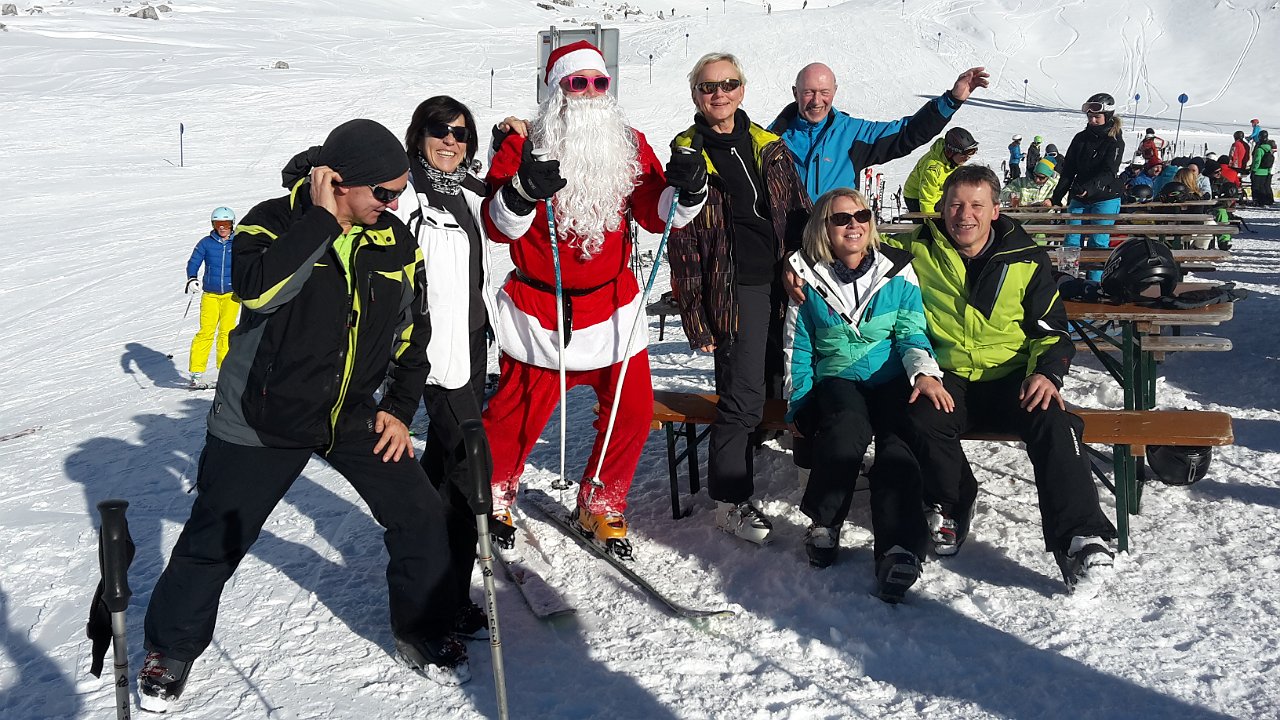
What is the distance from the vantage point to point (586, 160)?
148 inches

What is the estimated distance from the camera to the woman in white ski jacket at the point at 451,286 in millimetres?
3391

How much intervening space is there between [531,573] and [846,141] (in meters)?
2.45

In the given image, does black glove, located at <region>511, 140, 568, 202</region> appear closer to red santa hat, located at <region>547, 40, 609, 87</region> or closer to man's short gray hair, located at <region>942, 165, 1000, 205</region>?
red santa hat, located at <region>547, 40, 609, 87</region>

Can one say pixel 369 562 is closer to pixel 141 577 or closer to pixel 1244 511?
pixel 141 577

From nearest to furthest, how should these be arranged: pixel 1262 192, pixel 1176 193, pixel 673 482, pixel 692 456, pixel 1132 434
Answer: pixel 1132 434, pixel 673 482, pixel 692 456, pixel 1176 193, pixel 1262 192

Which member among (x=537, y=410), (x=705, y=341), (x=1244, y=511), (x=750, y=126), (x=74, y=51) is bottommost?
(x=1244, y=511)

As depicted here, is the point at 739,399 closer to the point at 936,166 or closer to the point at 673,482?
the point at 673,482

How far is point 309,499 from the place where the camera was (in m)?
4.90

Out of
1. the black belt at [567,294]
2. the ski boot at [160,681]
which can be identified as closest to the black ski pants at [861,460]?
the black belt at [567,294]

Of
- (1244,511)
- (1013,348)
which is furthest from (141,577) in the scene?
(1244,511)

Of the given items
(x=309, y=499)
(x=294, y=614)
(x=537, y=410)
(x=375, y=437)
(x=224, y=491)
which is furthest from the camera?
(x=309, y=499)

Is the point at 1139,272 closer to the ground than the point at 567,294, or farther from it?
farther from it

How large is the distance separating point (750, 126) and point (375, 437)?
2.06 meters

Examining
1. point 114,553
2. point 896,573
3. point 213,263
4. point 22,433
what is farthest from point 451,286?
point 213,263
